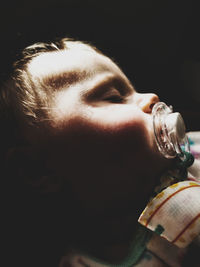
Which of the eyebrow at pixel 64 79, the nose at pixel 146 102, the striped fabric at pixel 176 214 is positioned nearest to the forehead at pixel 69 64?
the eyebrow at pixel 64 79

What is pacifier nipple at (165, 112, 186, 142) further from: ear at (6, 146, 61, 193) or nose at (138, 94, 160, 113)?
ear at (6, 146, 61, 193)

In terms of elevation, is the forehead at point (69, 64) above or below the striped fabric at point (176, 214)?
above

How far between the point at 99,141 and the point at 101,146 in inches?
0.4

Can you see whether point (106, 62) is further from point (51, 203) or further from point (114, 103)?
point (51, 203)

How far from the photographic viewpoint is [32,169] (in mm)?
615

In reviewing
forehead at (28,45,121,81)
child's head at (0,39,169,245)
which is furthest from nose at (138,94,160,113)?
forehead at (28,45,121,81)

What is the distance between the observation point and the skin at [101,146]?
57 centimetres

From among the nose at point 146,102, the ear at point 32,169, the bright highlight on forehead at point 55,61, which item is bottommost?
the ear at point 32,169

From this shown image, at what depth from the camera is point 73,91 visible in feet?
1.99

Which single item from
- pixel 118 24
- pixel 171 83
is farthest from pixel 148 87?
pixel 118 24

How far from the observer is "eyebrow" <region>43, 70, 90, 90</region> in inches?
24.2

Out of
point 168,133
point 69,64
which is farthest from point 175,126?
point 69,64

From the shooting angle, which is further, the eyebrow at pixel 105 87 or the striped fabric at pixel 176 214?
the eyebrow at pixel 105 87

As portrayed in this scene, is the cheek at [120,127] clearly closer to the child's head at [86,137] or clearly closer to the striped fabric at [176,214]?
the child's head at [86,137]
